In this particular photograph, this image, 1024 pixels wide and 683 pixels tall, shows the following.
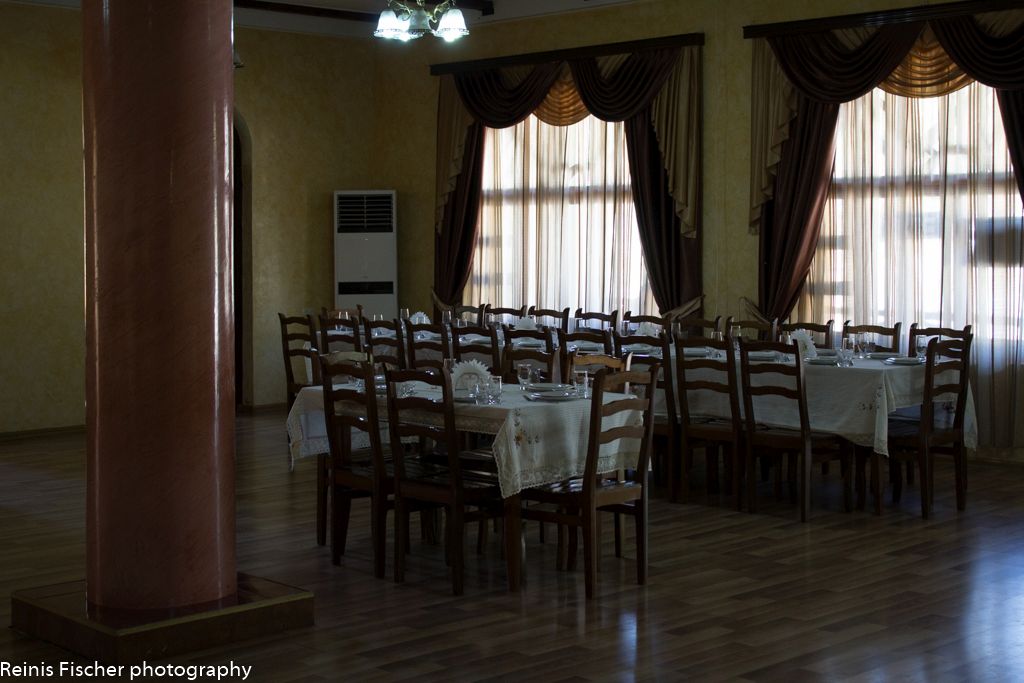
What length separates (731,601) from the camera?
17.7ft

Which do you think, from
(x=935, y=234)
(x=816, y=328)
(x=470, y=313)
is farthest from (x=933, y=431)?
(x=470, y=313)

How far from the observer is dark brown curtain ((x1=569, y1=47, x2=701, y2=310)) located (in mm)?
10602

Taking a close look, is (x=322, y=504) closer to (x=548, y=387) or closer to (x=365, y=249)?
(x=548, y=387)

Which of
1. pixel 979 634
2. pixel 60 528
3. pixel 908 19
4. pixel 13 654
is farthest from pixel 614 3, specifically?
pixel 13 654

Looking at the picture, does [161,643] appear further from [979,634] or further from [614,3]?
[614,3]

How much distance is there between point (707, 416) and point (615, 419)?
221 cm

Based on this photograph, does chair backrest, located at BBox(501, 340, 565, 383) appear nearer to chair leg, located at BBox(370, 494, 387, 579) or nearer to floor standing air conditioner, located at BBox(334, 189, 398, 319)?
chair leg, located at BBox(370, 494, 387, 579)

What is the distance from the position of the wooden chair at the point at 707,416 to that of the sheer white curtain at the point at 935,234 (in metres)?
2.20

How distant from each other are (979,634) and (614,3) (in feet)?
24.3

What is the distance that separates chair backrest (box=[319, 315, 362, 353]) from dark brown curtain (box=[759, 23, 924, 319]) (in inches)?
129

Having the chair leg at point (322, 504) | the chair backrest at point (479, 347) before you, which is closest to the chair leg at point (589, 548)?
the chair leg at point (322, 504)

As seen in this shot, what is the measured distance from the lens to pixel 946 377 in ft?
26.1

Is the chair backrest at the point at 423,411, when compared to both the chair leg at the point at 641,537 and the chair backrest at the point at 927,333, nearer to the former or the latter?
the chair leg at the point at 641,537

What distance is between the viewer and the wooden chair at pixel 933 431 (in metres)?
7.17
